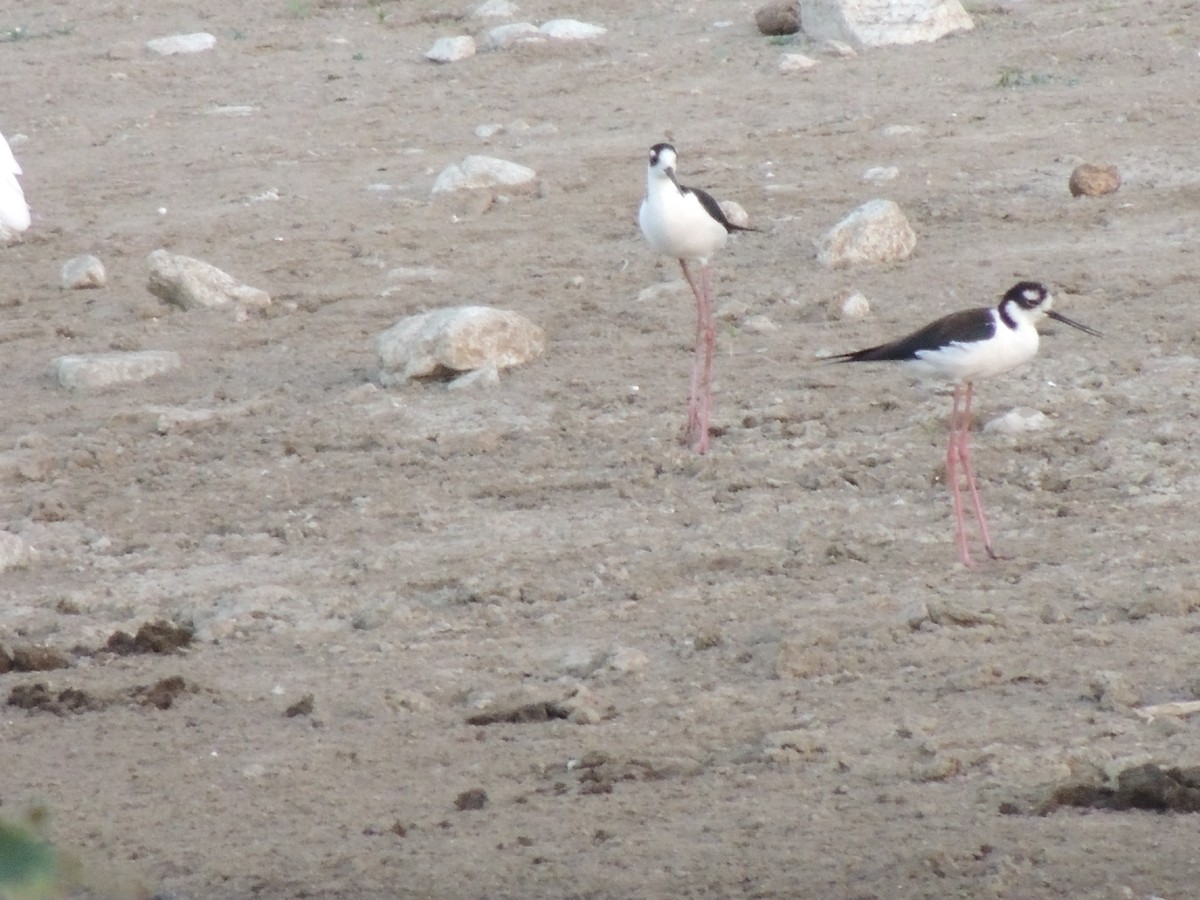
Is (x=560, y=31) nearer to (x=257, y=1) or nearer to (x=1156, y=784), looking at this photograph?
(x=257, y=1)

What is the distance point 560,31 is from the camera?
1209 centimetres

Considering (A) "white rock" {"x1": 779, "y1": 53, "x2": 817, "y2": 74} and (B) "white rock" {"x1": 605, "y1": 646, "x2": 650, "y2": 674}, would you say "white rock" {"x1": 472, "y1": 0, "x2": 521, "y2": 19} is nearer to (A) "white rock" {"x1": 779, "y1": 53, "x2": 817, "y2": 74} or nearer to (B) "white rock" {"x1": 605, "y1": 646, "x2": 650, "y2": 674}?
(A) "white rock" {"x1": 779, "y1": 53, "x2": 817, "y2": 74}

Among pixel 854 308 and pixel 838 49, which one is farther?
pixel 838 49

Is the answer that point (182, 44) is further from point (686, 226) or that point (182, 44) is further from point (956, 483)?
point (956, 483)

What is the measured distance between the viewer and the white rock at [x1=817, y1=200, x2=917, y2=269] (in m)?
7.69

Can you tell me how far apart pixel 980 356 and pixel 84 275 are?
4.68 m

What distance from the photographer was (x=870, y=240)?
768 cm

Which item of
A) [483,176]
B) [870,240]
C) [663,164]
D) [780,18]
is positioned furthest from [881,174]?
[780,18]

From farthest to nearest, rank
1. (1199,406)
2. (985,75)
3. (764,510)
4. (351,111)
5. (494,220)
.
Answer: (351,111) < (985,75) < (494,220) < (1199,406) < (764,510)

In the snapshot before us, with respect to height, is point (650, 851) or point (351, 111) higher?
point (650, 851)

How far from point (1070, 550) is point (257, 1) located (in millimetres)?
10512

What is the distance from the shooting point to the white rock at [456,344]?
691cm

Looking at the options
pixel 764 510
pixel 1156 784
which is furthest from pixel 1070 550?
pixel 1156 784

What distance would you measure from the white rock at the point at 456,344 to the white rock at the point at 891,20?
A: 478 centimetres
